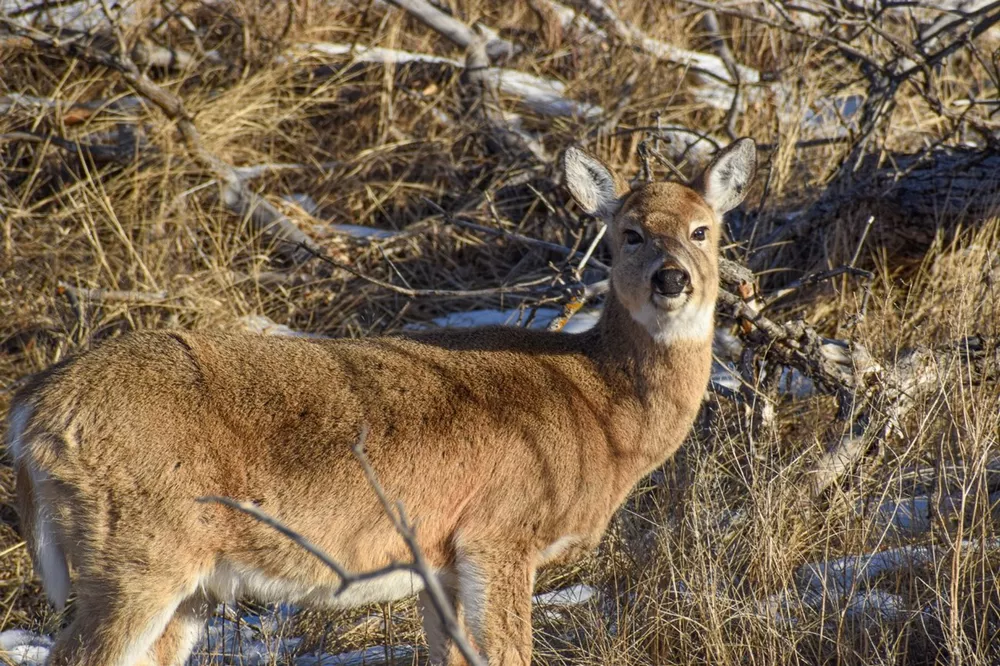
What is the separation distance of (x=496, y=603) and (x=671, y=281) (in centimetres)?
141

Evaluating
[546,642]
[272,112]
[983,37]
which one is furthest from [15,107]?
[983,37]

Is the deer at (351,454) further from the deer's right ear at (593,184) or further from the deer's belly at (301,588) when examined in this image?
the deer's right ear at (593,184)

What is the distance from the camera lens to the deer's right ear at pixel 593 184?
5043mm

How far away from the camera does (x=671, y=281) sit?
14.3ft

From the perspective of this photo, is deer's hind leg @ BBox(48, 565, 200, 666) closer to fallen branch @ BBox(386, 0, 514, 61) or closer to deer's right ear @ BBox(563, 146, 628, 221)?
deer's right ear @ BBox(563, 146, 628, 221)

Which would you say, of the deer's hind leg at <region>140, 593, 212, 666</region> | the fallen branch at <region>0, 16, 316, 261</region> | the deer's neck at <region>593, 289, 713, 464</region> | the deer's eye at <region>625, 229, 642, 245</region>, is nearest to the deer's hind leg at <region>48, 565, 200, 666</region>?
the deer's hind leg at <region>140, 593, 212, 666</region>

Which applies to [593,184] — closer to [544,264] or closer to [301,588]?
[301,588]

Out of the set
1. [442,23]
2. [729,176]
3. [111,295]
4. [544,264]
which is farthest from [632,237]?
[442,23]

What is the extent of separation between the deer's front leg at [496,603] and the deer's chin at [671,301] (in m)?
1.16

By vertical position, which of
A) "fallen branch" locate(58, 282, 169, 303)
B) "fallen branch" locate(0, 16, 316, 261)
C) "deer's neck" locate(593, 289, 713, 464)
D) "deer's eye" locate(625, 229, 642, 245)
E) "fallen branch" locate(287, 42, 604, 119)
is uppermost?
"deer's eye" locate(625, 229, 642, 245)

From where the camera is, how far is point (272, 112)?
848cm

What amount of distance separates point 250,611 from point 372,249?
2.87 meters

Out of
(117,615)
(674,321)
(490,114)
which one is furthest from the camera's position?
(490,114)

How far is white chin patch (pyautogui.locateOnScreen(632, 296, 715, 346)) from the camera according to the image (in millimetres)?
4543
